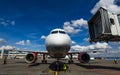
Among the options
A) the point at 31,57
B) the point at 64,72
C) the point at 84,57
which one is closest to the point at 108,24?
the point at 64,72

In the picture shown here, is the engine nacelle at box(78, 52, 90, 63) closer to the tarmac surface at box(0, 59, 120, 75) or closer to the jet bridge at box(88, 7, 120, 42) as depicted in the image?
the tarmac surface at box(0, 59, 120, 75)

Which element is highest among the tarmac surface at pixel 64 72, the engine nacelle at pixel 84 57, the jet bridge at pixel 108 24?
the jet bridge at pixel 108 24

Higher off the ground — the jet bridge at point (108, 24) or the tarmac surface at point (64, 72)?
the jet bridge at point (108, 24)

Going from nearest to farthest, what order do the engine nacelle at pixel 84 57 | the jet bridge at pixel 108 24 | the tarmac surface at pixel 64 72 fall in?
the tarmac surface at pixel 64 72 < the jet bridge at pixel 108 24 < the engine nacelle at pixel 84 57

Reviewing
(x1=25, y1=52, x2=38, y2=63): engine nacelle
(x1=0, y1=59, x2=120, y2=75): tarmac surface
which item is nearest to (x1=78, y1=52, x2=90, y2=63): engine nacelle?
(x1=0, y1=59, x2=120, y2=75): tarmac surface

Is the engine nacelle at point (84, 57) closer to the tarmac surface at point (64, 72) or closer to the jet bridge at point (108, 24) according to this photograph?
the tarmac surface at point (64, 72)

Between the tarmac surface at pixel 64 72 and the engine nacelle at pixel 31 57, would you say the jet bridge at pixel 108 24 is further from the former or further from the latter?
the engine nacelle at pixel 31 57

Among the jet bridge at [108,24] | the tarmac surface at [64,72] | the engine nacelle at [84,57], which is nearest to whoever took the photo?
the tarmac surface at [64,72]

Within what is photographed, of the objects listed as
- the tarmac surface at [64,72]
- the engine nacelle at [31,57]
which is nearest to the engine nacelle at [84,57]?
the tarmac surface at [64,72]

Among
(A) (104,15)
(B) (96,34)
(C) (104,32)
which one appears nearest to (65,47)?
(C) (104,32)

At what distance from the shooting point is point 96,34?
20828 mm

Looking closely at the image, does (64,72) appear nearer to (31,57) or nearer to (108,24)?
(108,24)

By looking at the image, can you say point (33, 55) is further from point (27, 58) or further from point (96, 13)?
point (96, 13)

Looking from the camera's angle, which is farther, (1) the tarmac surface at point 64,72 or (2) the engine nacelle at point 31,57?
(2) the engine nacelle at point 31,57
